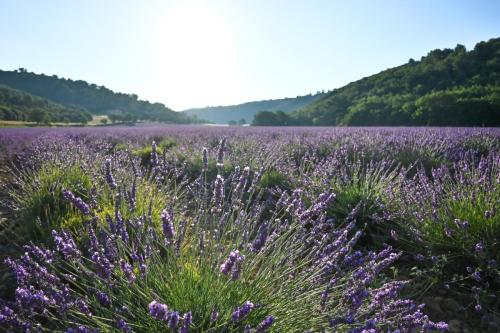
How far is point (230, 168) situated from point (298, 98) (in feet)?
469

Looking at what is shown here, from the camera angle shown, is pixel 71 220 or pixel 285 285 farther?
pixel 71 220

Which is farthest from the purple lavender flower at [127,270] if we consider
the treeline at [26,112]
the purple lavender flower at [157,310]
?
the treeline at [26,112]

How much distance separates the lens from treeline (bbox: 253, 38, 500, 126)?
24500 millimetres

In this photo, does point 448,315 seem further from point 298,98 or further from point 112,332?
point 298,98

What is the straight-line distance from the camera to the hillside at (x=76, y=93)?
94.8m

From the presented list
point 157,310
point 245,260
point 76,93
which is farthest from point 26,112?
point 157,310

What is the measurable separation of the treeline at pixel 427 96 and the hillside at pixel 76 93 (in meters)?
61.6

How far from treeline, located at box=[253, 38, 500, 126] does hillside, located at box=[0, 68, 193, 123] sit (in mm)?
61570

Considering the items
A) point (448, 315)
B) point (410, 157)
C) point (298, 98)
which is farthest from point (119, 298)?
point (298, 98)

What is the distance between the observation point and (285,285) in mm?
1430

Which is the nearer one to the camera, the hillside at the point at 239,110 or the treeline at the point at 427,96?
the treeline at the point at 427,96

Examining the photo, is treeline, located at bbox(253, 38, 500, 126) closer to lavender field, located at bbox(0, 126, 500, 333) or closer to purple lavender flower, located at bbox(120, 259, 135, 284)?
lavender field, located at bbox(0, 126, 500, 333)

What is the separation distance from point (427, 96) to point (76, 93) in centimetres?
10034

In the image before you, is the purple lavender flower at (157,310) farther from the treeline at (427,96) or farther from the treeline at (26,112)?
the treeline at (26,112)
